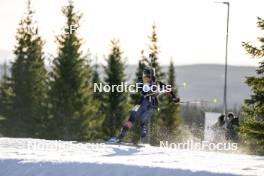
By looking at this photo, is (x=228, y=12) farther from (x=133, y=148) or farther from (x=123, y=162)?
(x=123, y=162)

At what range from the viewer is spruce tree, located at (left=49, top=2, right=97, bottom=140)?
135ft

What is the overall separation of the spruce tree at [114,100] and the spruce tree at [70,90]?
9.55 ft

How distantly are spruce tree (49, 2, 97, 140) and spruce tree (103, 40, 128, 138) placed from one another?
9.55ft

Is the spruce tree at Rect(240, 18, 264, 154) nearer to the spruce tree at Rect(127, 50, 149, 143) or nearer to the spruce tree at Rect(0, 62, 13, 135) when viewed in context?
the spruce tree at Rect(127, 50, 149, 143)

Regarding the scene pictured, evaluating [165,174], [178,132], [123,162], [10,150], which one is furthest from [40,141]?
[178,132]

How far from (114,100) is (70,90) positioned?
16.0 feet

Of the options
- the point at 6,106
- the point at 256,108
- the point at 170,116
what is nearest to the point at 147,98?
the point at 256,108

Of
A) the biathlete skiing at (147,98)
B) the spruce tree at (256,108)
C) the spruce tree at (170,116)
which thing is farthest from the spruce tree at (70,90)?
the biathlete skiing at (147,98)

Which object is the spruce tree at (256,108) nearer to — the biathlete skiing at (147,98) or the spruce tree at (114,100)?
the biathlete skiing at (147,98)

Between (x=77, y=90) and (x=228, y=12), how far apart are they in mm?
15712

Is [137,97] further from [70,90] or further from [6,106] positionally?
[6,106]

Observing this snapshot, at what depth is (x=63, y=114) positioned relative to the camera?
4231cm

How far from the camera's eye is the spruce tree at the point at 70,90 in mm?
41188

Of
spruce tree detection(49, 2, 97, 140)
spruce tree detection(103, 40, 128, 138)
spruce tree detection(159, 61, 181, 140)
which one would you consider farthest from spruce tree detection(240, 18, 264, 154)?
spruce tree detection(159, 61, 181, 140)
